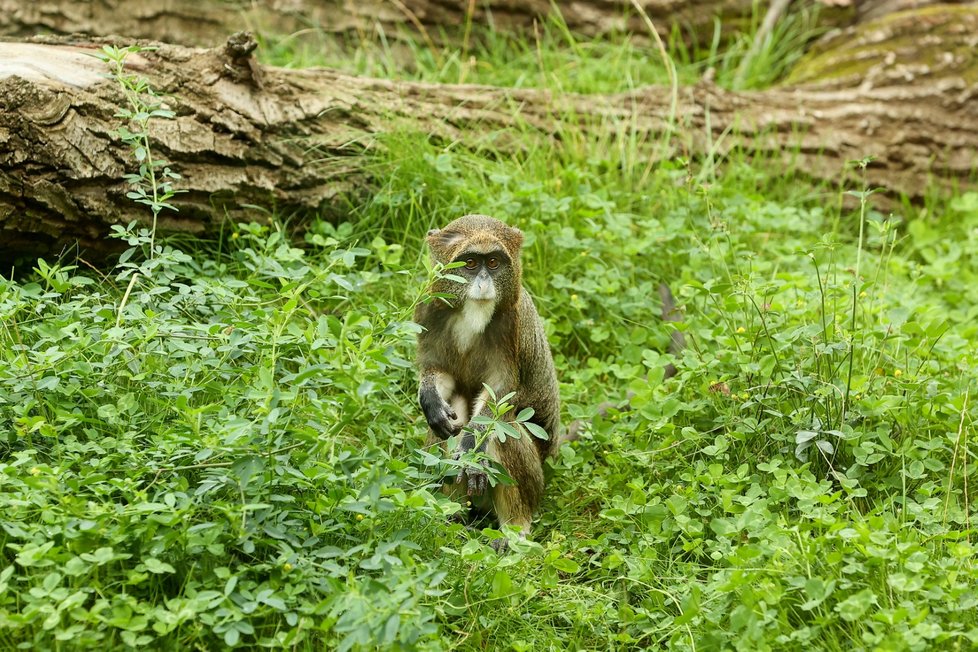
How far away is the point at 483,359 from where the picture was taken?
4.69m

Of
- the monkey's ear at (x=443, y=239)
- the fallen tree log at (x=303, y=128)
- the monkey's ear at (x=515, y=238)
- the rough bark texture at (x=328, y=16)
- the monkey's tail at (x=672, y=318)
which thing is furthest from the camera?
the rough bark texture at (x=328, y=16)

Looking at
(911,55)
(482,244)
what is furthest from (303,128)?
(911,55)

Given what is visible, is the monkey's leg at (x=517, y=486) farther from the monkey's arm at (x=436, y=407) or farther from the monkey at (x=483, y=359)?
the monkey's arm at (x=436, y=407)

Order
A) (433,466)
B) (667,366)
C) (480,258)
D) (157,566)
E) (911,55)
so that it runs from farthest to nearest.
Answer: (911,55) → (667,366) → (480,258) → (433,466) → (157,566)

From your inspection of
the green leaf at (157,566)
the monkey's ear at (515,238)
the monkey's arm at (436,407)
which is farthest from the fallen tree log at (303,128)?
the green leaf at (157,566)

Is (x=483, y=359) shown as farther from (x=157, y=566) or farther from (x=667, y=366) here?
(x=157, y=566)

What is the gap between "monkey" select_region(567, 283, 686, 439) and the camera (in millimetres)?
5223

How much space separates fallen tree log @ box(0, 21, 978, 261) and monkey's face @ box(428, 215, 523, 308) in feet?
5.13

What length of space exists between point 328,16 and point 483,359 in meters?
4.22

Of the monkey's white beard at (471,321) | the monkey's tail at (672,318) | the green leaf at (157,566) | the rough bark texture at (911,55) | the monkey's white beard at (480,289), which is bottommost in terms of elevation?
the green leaf at (157,566)

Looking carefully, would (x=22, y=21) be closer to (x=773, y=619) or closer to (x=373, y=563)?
(x=373, y=563)

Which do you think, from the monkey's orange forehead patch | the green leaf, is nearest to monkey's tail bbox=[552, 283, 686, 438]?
the monkey's orange forehead patch

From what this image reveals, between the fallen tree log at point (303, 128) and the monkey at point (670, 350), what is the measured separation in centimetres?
153

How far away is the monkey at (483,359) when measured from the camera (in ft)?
14.6
